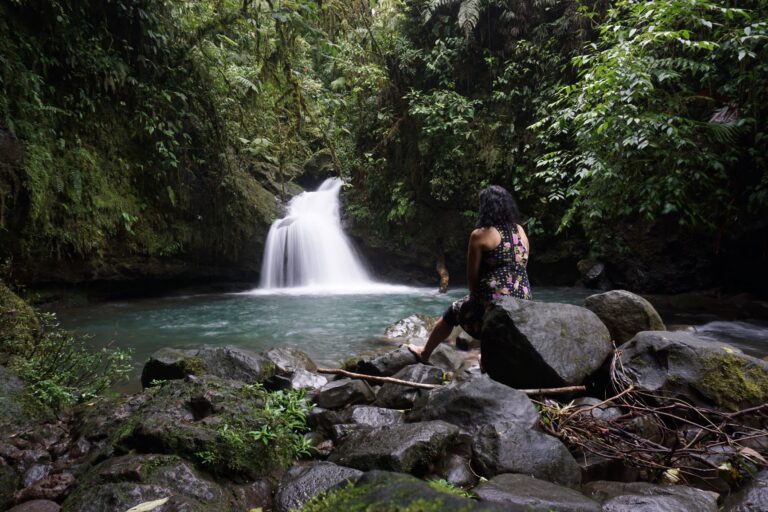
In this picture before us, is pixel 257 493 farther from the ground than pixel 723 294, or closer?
closer

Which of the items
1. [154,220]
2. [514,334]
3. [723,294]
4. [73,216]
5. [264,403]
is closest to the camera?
[264,403]

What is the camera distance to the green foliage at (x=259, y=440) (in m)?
2.26

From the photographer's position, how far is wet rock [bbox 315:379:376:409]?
355 centimetres

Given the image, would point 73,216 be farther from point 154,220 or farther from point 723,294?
point 723,294

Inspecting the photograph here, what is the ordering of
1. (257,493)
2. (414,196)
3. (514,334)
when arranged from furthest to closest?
(414,196)
(514,334)
(257,493)

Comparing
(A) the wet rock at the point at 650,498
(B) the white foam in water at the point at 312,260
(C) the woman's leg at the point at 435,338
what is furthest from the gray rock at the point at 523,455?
(B) the white foam in water at the point at 312,260

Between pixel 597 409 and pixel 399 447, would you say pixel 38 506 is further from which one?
pixel 597 409

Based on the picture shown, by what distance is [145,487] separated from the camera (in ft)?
6.45

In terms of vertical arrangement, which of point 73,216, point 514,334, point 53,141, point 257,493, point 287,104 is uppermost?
point 287,104

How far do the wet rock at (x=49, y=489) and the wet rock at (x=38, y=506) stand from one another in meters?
0.09

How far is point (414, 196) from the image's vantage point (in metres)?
13.0

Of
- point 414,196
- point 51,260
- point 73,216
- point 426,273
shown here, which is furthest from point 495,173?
point 51,260

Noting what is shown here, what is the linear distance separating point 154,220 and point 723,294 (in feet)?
40.3

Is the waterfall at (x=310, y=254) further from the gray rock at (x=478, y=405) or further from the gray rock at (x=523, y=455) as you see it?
the gray rock at (x=523, y=455)
